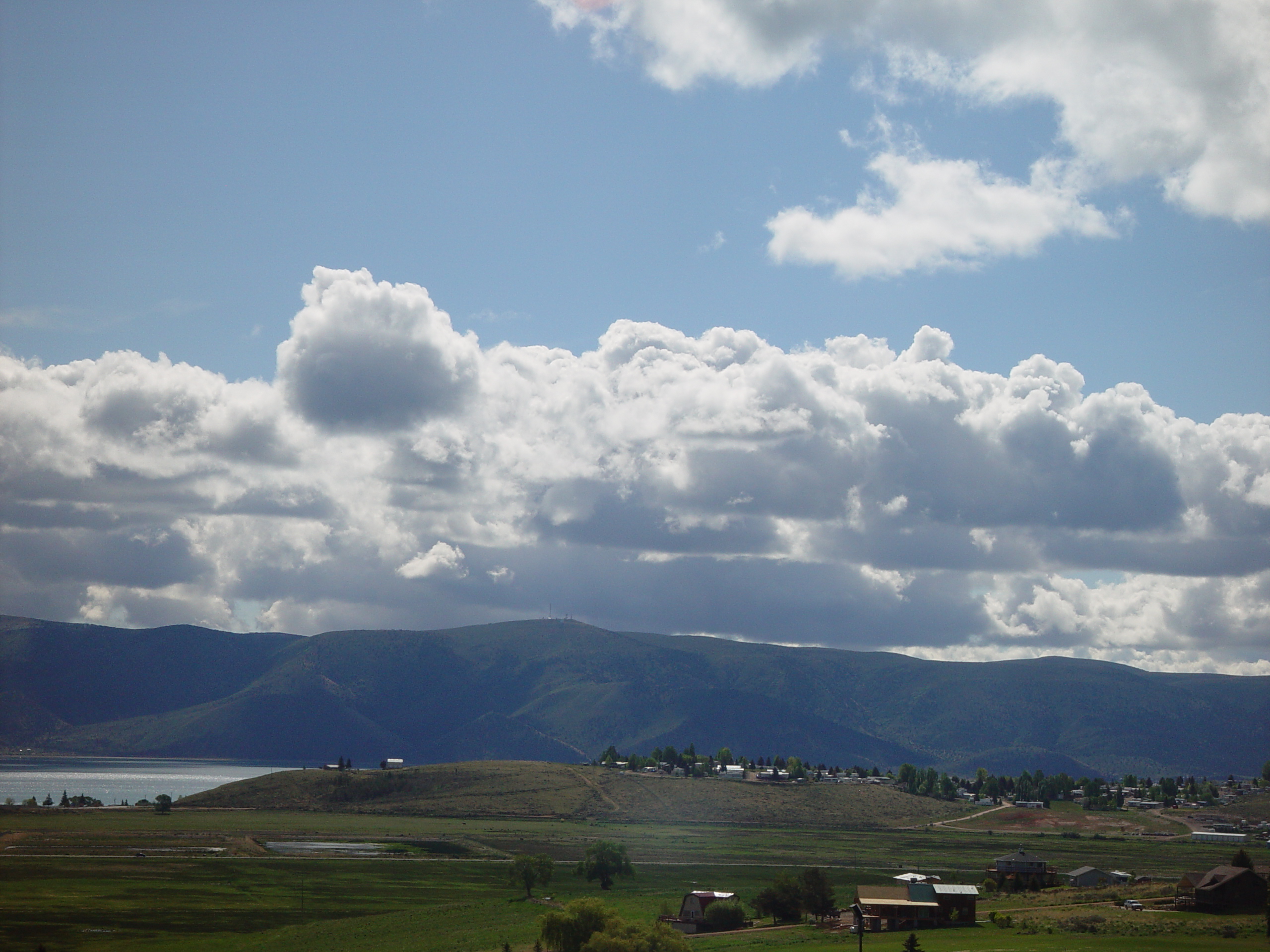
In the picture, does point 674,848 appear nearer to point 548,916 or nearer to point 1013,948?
point 548,916

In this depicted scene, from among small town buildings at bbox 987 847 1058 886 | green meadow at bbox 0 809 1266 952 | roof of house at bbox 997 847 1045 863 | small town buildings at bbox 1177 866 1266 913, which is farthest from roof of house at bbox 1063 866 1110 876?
small town buildings at bbox 1177 866 1266 913

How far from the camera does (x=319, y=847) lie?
176250 millimetres

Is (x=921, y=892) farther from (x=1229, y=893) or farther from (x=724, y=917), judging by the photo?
(x=1229, y=893)

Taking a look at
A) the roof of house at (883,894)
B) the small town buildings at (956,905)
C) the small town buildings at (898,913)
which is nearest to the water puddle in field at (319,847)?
the roof of house at (883,894)

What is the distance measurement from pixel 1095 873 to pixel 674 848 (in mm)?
73818

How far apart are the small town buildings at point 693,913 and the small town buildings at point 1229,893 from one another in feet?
135

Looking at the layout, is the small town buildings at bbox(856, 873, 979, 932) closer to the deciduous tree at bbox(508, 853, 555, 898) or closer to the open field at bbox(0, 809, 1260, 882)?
the open field at bbox(0, 809, 1260, 882)

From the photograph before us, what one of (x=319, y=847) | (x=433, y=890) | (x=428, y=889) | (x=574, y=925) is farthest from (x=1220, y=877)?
(x=319, y=847)

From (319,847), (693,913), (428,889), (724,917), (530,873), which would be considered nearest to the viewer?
(724,917)

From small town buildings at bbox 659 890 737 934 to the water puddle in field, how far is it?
74.3 m

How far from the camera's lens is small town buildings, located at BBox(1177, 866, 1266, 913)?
A: 93.0 meters

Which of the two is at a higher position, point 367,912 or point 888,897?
point 888,897

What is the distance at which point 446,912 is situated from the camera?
115 metres

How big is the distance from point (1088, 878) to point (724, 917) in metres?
45.4
